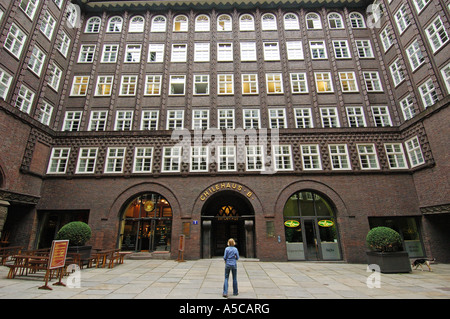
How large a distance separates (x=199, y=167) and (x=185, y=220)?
4434 millimetres

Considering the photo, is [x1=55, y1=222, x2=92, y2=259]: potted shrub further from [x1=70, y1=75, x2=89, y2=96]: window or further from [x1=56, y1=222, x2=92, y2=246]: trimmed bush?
[x1=70, y1=75, x2=89, y2=96]: window

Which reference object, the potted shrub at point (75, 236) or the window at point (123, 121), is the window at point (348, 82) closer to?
the window at point (123, 121)

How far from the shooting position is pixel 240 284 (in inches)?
393

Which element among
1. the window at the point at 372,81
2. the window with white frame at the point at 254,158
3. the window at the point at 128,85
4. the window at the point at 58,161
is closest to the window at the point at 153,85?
the window at the point at 128,85

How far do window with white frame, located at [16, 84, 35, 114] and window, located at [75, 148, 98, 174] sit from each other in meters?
4.87

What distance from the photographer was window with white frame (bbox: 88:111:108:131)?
2041 cm

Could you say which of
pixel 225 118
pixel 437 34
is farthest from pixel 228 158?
pixel 437 34

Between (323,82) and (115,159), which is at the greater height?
(323,82)

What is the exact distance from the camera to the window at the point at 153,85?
→ 2164cm

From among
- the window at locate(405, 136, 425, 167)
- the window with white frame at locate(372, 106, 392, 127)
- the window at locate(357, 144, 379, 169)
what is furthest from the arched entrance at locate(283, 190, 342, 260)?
the window with white frame at locate(372, 106, 392, 127)

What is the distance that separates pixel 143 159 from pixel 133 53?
1173 cm

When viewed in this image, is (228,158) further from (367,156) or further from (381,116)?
(381,116)

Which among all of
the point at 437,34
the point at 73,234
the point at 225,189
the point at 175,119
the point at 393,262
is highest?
the point at 437,34

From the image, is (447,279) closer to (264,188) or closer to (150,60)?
(264,188)
